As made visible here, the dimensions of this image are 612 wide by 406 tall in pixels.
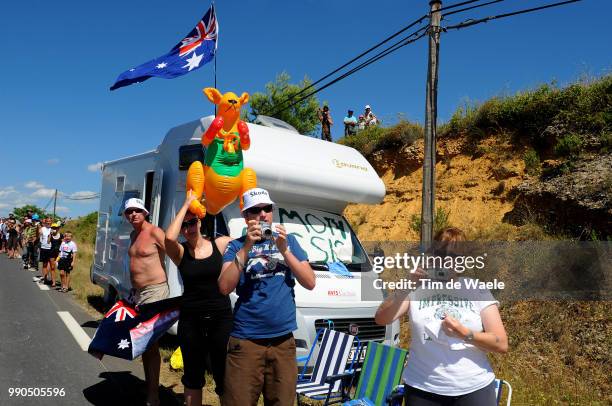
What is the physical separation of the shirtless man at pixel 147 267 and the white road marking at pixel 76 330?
102 inches

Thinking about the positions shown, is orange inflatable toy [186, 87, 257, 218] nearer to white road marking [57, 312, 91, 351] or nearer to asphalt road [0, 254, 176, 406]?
asphalt road [0, 254, 176, 406]

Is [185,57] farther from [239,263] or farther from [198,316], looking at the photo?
[239,263]

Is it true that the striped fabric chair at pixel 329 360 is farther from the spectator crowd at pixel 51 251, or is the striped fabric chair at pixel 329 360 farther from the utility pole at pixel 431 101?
the spectator crowd at pixel 51 251

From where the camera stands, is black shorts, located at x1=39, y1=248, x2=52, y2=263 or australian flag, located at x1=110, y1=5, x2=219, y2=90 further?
black shorts, located at x1=39, y1=248, x2=52, y2=263

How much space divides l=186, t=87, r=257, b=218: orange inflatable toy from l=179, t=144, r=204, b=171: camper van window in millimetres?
451

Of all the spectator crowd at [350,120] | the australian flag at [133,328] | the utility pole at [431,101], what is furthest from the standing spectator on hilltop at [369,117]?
the australian flag at [133,328]

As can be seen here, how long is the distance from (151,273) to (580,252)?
691 cm

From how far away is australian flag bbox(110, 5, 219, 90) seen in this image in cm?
734

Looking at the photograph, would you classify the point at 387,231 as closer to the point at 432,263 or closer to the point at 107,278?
the point at 107,278

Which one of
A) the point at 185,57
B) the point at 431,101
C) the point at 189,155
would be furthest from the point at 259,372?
the point at 431,101

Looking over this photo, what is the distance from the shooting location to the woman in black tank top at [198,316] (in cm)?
414

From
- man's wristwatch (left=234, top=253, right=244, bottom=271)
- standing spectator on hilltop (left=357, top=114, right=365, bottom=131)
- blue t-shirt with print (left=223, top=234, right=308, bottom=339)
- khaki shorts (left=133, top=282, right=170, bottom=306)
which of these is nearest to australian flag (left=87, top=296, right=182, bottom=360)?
khaki shorts (left=133, top=282, right=170, bottom=306)

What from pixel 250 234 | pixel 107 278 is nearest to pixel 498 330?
pixel 250 234

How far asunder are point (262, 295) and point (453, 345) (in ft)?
4.06
